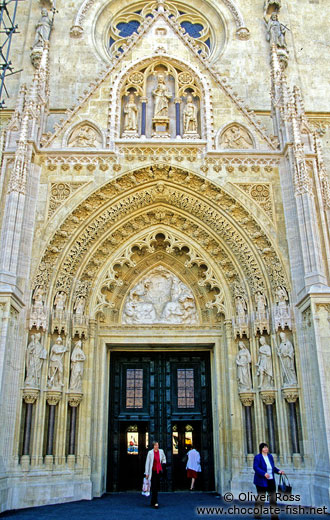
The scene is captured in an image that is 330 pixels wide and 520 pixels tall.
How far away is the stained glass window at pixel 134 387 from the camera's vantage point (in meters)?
13.3

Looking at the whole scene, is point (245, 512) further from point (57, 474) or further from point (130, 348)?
point (130, 348)

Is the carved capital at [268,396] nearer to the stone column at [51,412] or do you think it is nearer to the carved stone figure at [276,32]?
the stone column at [51,412]

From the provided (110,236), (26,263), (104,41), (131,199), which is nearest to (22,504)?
(26,263)

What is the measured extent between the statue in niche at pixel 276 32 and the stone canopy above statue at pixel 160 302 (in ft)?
27.4

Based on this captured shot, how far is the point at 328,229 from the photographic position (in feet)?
40.8

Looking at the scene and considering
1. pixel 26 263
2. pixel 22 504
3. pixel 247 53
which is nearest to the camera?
pixel 22 504

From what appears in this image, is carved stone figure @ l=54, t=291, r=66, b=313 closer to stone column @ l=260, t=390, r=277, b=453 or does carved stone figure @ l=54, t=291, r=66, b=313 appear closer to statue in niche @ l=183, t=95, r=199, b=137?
stone column @ l=260, t=390, r=277, b=453

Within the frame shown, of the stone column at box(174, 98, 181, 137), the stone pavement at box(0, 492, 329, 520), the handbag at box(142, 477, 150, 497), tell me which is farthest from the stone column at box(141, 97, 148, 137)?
the stone pavement at box(0, 492, 329, 520)

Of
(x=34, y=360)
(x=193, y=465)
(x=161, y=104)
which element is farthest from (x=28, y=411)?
(x=161, y=104)

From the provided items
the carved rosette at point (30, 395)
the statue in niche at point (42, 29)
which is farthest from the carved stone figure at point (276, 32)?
the carved rosette at point (30, 395)

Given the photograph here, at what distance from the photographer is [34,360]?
11.4 m

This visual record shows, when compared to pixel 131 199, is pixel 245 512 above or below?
below

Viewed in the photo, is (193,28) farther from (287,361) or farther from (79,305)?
(287,361)

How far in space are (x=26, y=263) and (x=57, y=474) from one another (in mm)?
4904
